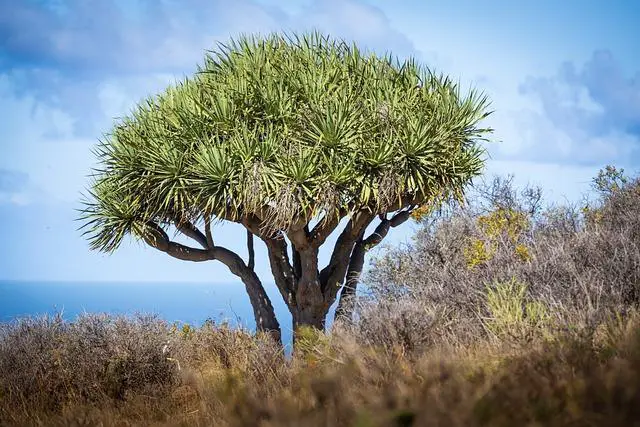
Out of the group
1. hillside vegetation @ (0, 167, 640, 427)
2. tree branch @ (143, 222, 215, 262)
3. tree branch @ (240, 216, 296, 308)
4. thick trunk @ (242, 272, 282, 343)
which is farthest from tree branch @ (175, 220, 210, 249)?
hillside vegetation @ (0, 167, 640, 427)

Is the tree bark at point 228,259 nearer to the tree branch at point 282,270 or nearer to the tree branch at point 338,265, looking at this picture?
the tree branch at point 282,270

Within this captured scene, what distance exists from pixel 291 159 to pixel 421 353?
153 inches

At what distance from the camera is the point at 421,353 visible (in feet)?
23.5

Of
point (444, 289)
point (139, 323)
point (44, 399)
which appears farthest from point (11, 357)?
point (444, 289)

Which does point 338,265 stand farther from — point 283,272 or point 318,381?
point 318,381

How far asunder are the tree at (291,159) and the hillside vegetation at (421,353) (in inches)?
43.1

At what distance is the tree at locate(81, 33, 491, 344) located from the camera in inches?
402

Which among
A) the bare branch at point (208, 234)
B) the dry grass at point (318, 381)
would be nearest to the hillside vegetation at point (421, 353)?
the dry grass at point (318, 381)

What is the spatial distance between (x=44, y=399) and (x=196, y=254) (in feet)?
15.1

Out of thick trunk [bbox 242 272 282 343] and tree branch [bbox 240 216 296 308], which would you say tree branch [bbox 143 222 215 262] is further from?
tree branch [bbox 240 216 296 308]

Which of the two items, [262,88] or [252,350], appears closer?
[252,350]

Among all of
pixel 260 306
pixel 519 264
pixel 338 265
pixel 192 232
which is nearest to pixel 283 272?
pixel 260 306

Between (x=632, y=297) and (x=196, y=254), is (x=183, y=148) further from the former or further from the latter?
(x=632, y=297)

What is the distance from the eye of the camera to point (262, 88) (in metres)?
10.7
